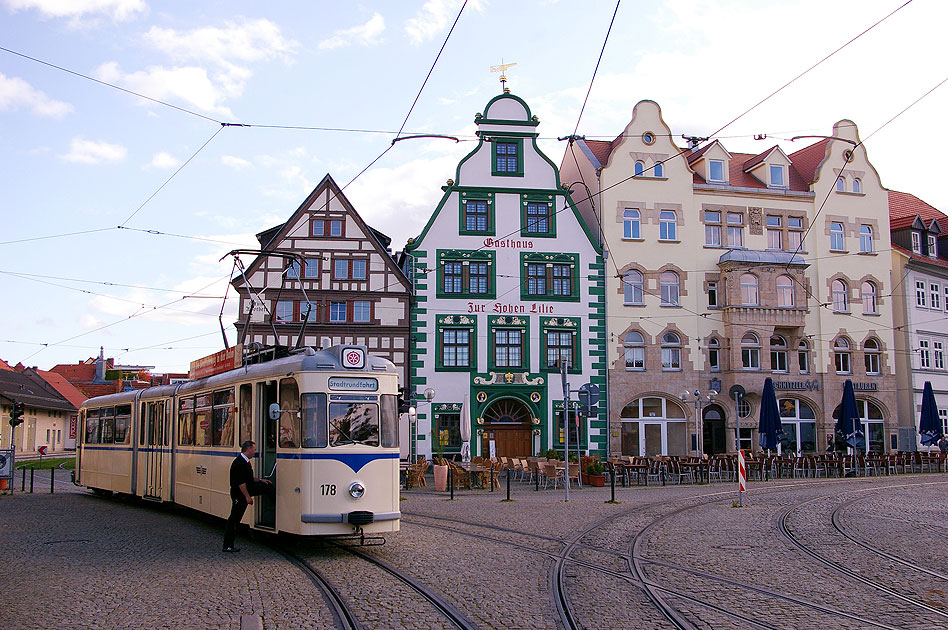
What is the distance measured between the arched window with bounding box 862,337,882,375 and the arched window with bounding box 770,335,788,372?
4.02 meters

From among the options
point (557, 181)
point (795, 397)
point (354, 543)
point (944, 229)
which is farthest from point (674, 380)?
point (354, 543)

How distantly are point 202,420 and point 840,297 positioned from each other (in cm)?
3382

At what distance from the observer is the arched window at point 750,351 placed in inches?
1601

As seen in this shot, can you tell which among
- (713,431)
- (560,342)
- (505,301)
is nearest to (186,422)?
(505,301)

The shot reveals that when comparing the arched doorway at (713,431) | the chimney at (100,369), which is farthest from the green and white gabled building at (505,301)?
the chimney at (100,369)

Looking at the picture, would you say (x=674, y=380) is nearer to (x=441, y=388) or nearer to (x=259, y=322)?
(x=441, y=388)

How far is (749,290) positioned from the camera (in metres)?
40.9

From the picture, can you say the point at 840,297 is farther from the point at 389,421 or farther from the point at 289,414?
the point at 289,414

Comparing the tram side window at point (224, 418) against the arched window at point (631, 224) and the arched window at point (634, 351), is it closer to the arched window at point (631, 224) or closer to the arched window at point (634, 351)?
the arched window at point (634, 351)

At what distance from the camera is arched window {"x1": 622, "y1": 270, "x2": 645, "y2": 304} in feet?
132

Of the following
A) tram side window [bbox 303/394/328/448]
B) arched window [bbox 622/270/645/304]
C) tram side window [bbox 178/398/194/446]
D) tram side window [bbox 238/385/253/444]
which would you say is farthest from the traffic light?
arched window [bbox 622/270/645/304]

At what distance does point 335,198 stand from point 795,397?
22.1m

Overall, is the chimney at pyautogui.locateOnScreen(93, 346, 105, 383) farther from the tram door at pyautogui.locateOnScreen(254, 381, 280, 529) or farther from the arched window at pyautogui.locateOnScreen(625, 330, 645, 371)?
the tram door at pyautogui.locateOnScreen(254, 381, 280, 529)

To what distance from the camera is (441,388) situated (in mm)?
38062
